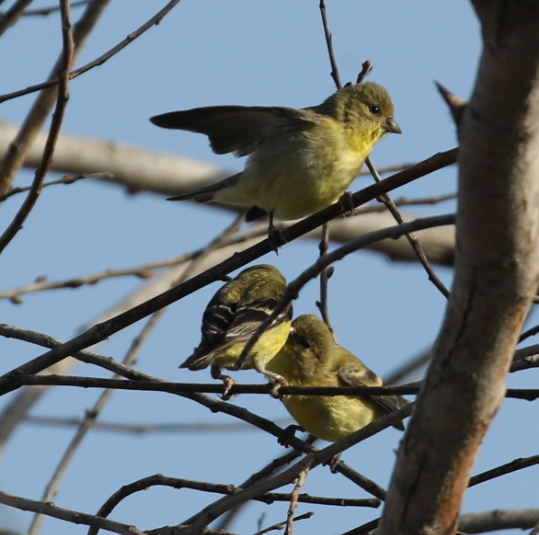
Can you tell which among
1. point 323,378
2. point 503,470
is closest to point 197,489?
point 503,470

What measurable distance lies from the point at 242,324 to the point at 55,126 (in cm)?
215

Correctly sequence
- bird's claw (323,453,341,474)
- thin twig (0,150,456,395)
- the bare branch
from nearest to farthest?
thin twig (0,150,456,395) < bird's claw (323,453,341,474) < the bare branch

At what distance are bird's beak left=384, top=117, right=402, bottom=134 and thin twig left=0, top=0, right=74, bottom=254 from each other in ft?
9.68

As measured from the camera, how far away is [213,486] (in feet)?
10.1

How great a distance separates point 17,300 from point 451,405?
114 inches

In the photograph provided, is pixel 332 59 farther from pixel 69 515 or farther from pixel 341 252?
pixel 69 515

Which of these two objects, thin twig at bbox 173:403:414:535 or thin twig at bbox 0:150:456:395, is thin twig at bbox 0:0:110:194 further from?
thin twig at bbox 173:403:414:535

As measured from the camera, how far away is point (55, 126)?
9.33 feet

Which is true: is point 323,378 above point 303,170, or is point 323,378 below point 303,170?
below

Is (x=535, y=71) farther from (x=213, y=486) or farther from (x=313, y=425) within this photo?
(x=313, y=425)

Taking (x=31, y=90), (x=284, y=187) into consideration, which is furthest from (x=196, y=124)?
(x=31, y=90)

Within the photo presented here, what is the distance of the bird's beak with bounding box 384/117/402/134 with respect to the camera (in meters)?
5.41

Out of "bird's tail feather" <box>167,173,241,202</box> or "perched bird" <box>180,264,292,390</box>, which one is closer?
"perched bird" <box>180,264,292,390</box>

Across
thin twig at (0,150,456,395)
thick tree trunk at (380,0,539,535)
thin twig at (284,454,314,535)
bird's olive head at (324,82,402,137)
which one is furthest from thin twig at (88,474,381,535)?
bird's olive head at (324,82,402,137)
